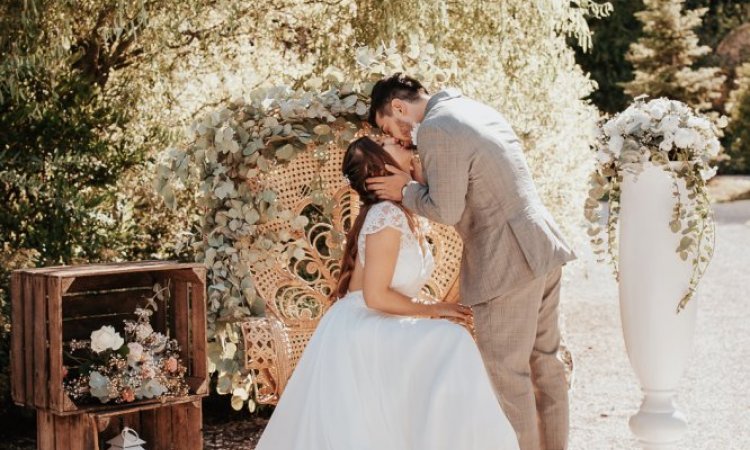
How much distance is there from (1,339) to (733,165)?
55.4 ft

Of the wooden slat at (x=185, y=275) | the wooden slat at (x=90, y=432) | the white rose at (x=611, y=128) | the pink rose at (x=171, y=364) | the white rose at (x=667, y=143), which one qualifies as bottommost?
the wooden slat at (x=90, y=432)

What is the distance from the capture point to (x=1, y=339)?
5156mm

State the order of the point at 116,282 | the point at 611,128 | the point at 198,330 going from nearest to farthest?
the point at 611,128
the point at 198,330
the point at 116,282

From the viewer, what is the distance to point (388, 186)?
3.71m

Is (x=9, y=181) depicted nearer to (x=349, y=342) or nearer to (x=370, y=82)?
(x=370, y=82)

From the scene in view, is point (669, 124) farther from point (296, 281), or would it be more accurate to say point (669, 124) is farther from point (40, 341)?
point (40, 341)

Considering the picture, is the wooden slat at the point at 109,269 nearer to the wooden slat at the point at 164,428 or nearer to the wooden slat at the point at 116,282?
the wooden slat at the point at 116,282

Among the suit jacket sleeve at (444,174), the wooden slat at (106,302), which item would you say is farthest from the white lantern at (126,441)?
the suit jacket sleeve at (444,174)

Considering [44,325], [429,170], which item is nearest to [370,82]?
[429,170]

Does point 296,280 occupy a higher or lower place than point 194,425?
higher

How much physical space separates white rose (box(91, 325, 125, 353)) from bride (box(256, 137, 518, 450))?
0.65m

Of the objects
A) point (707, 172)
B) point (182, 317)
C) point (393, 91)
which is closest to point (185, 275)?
point (182, 317)

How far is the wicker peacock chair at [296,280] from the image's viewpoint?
A: 4.12 metres

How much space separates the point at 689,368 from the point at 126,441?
14.0 ft
